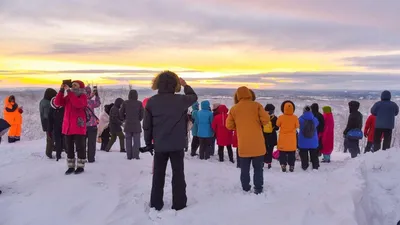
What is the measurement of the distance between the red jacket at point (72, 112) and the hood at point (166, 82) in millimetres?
2213

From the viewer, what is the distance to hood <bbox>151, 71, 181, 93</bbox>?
5.86 meters

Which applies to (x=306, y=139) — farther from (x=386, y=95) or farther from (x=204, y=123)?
(x=386, y=95)

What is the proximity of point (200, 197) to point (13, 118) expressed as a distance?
11.5m

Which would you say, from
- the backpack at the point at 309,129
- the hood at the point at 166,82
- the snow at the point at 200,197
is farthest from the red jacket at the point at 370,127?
the hood at the point at 166,82

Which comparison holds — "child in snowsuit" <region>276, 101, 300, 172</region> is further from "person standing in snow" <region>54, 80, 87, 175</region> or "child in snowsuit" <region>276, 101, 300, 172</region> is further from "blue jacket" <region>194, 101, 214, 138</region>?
"person standing in snow" <region>54, 80, 87, 175</region>

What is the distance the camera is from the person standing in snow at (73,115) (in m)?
7.36

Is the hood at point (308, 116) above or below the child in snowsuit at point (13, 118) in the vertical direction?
above

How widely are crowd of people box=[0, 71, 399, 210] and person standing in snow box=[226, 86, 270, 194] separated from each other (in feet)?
0.06

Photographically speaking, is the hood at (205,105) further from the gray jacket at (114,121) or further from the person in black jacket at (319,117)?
Result: the person in black jacket at (319,117)

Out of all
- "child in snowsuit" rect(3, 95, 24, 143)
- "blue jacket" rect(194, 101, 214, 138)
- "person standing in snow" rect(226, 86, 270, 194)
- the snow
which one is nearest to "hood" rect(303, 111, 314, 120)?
the snow

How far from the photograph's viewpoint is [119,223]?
17.7 feet

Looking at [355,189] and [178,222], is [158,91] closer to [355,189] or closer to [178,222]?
[178,222]

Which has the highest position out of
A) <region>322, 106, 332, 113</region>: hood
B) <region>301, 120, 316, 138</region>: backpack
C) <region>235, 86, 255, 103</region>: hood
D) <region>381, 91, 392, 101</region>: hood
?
<region>235, 86, 255, 103</region>: hood

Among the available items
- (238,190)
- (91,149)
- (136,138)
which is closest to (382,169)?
(238,190)
